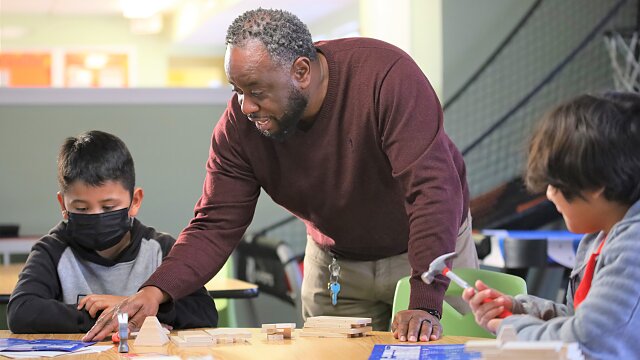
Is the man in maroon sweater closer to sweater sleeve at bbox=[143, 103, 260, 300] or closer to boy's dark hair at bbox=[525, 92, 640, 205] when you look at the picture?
sweater sleeve at bbox=[143, 103, 260, 300]

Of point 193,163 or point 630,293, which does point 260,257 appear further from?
point 630,293

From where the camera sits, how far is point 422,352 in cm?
161

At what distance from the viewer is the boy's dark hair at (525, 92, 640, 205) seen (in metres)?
1.34

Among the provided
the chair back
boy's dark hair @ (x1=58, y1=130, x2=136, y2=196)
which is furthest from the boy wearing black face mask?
the chair back

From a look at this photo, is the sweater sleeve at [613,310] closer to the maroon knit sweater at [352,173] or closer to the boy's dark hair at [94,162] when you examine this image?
the maroon knit sweater at [352,173]

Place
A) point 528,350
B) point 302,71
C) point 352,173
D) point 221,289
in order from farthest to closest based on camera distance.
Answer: point 221,289
point 352,173
point 302,71
point 528,350

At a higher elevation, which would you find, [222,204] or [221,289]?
[222,204]

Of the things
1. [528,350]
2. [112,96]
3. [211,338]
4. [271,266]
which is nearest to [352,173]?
[211,338]

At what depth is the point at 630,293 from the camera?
1.27 metres

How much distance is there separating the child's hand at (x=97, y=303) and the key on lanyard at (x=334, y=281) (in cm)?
54

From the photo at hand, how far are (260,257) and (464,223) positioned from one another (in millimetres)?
2467

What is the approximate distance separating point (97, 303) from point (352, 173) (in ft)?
2.09

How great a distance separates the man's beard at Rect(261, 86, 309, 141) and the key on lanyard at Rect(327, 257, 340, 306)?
1.42 ft

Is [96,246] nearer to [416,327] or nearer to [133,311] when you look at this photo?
[133,311]
